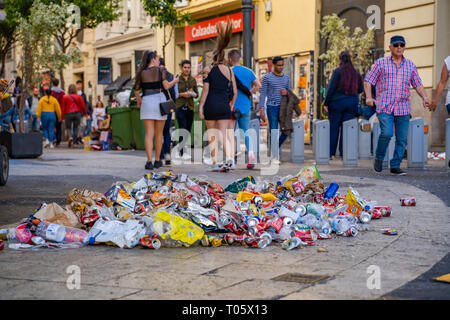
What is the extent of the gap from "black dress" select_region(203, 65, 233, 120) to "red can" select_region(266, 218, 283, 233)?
5852mm

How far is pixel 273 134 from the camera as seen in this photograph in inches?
520

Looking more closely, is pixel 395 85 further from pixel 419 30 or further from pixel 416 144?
pixel 419 30

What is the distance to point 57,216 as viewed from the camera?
17.4 ft

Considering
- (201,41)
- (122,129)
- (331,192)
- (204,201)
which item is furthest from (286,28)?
(204,201)

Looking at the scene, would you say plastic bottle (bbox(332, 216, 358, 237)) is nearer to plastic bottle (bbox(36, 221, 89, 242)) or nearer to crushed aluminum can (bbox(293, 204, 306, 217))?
crushed aluminum can (bbox(293, 204, 306, 217))

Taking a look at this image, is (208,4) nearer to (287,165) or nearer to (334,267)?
(287,165)

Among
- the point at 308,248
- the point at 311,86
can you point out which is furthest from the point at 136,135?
the point at 308,248

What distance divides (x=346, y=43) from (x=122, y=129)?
6.18 meters

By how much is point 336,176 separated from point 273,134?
3.35 metres

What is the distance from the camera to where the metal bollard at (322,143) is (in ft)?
41.8

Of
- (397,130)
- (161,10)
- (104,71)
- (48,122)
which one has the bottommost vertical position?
(397,130)

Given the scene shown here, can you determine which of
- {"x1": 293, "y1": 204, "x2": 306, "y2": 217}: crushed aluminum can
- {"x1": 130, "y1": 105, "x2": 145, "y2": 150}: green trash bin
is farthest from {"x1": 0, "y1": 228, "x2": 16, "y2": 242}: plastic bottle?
{"x1": 130, "y1": 105, "x2": 145, "y2": 150}: green trash bin

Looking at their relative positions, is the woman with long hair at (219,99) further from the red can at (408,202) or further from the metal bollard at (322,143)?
the red can at (408,202)

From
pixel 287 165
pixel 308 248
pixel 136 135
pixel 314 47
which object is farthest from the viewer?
pixel 314 47
